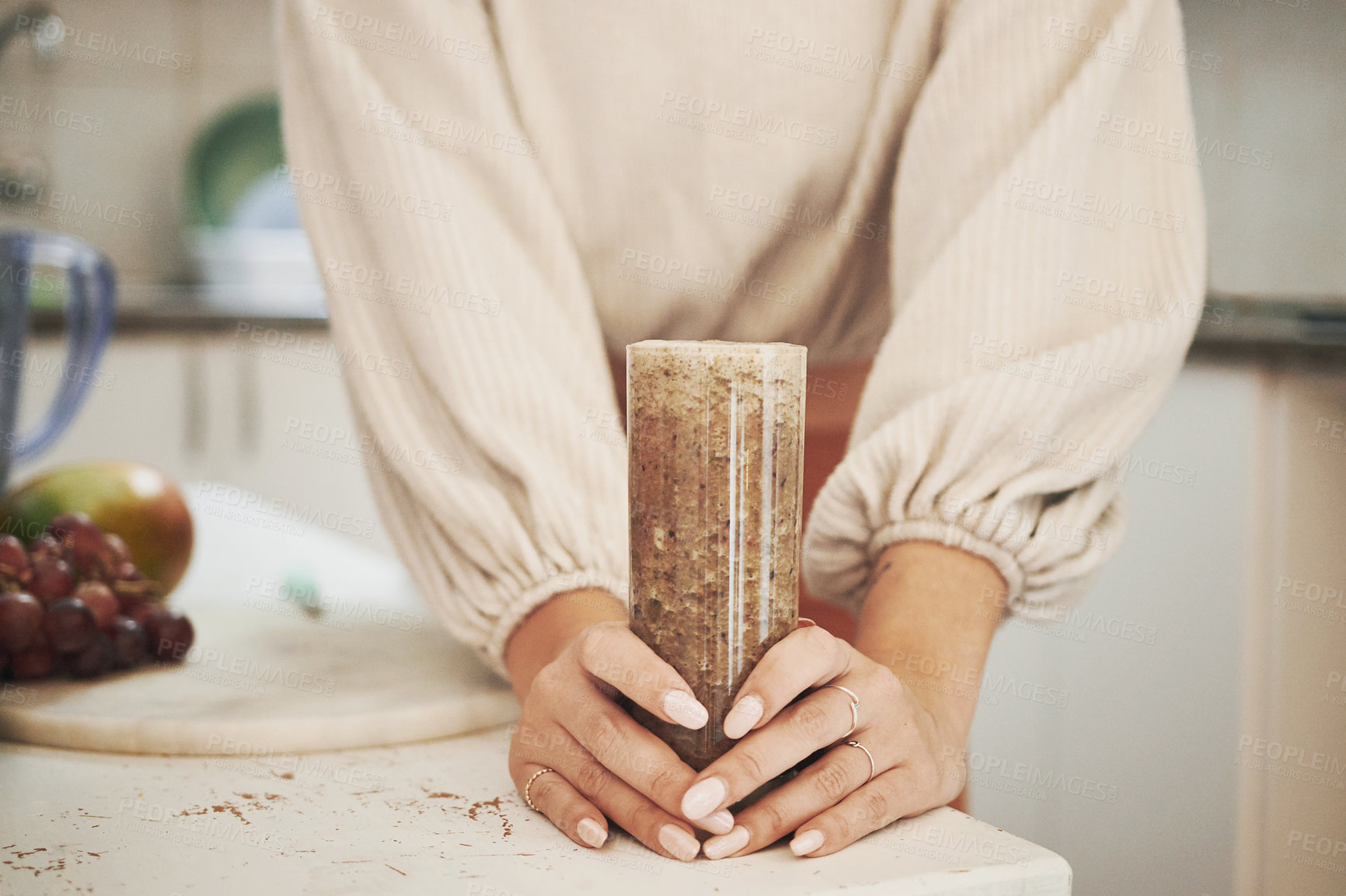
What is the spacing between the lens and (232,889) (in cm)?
43

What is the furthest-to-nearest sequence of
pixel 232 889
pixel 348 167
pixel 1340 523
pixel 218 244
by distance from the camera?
pixel 218 244 < pixel 1340 523 < pixel 348 167 < pixel 232 889

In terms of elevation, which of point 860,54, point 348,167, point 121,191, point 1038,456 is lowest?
point 1038,456

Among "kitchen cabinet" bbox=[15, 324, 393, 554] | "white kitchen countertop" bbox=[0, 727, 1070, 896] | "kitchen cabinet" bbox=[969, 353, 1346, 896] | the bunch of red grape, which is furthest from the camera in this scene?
"kitchen cabinet" bbox=[15, 324, 393, 554]

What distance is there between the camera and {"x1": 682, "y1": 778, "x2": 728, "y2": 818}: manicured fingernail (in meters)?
0.44

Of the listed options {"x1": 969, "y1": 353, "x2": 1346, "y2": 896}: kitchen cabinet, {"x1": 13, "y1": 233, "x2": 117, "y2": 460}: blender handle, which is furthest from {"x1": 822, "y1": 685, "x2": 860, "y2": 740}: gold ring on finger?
{"x1": 969, "y1": 353, "x2": 1346, "y2": 896}: kitchen cabinet

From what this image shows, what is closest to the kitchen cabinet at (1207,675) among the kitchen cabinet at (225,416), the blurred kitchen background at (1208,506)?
the blurred kitchen background at (1208,506)

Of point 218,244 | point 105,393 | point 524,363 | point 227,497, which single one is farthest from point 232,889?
point 218,244

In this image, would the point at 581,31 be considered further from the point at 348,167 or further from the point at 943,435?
the point at 943,435

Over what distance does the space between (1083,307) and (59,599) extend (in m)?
0.72

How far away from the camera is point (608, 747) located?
477mm

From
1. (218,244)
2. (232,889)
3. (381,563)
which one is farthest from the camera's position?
(218,244)

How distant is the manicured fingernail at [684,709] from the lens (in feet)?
1.47

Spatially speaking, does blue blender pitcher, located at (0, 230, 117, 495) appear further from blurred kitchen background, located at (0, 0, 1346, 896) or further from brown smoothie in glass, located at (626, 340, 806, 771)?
brown smoothie in glass, located at (626, 340, 806, 771)

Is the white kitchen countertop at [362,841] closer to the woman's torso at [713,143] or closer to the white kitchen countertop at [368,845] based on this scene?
the white kitchen countertop at [368,845]
